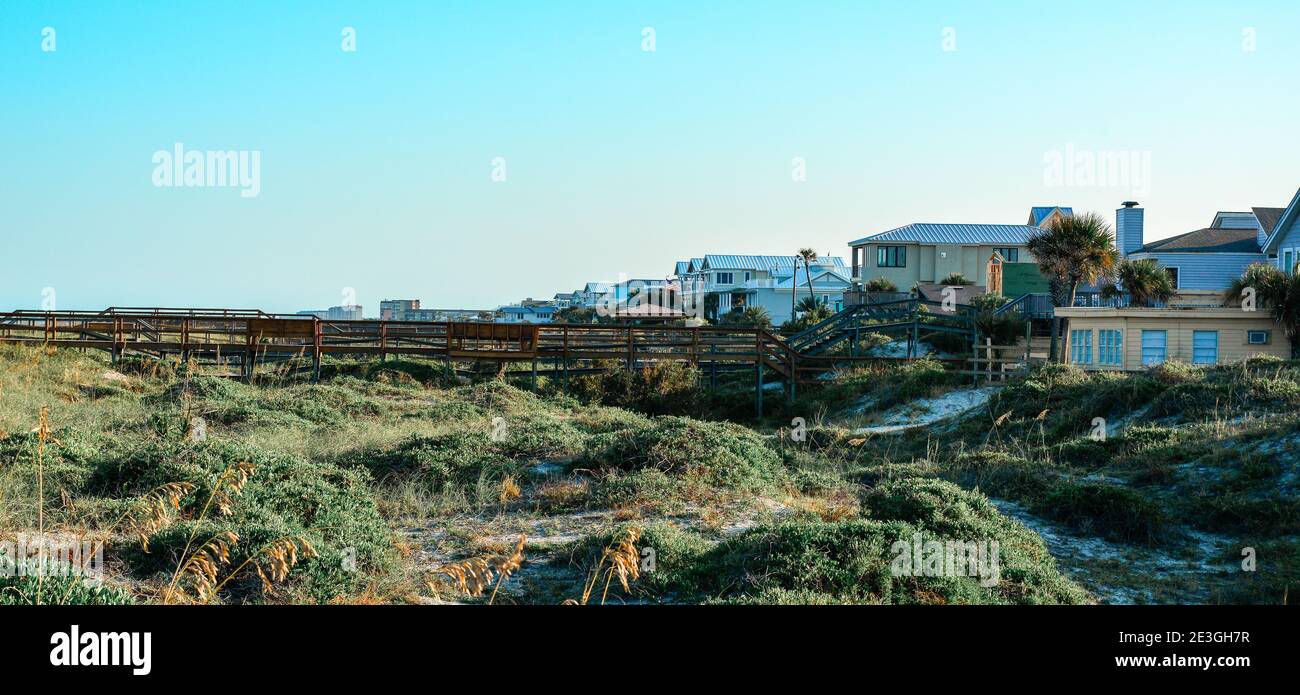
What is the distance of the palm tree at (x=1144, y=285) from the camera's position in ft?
102

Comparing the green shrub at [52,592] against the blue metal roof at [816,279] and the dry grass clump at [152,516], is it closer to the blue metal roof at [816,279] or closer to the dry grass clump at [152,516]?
the dry grass clump at [152,516]

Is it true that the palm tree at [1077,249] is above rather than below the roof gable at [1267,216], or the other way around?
below

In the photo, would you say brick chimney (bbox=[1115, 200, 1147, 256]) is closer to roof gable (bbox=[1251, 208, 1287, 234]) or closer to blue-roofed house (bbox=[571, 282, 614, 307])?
roof gable (bbox=[1251, 208, 1287, 234])

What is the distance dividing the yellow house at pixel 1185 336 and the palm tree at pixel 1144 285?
2.09 meters

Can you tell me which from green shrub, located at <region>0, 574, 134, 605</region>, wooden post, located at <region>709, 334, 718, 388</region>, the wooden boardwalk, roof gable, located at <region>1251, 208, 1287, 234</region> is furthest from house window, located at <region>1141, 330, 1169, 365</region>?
green shrub, located at <region>0, 574, 134, 605</region>

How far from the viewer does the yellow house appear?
2866cm

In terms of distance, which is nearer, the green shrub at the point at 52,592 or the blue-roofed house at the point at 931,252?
the green shrub at the point at 52,592

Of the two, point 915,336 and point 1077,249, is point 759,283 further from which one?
point 1077,249

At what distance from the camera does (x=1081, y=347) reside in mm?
31109

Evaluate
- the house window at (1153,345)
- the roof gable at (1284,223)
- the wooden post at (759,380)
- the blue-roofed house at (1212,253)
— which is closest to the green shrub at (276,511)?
the wooden post at (759,380)

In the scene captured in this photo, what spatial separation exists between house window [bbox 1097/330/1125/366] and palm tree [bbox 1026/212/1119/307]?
68.6 inches

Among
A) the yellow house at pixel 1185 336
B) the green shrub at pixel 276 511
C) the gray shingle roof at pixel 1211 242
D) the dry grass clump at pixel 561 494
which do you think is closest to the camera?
the green shrub at pixel 276 511

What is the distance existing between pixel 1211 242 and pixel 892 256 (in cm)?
2165

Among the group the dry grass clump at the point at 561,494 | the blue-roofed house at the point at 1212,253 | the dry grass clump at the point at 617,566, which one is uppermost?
the blue-roofed house at the point at 1212,253
